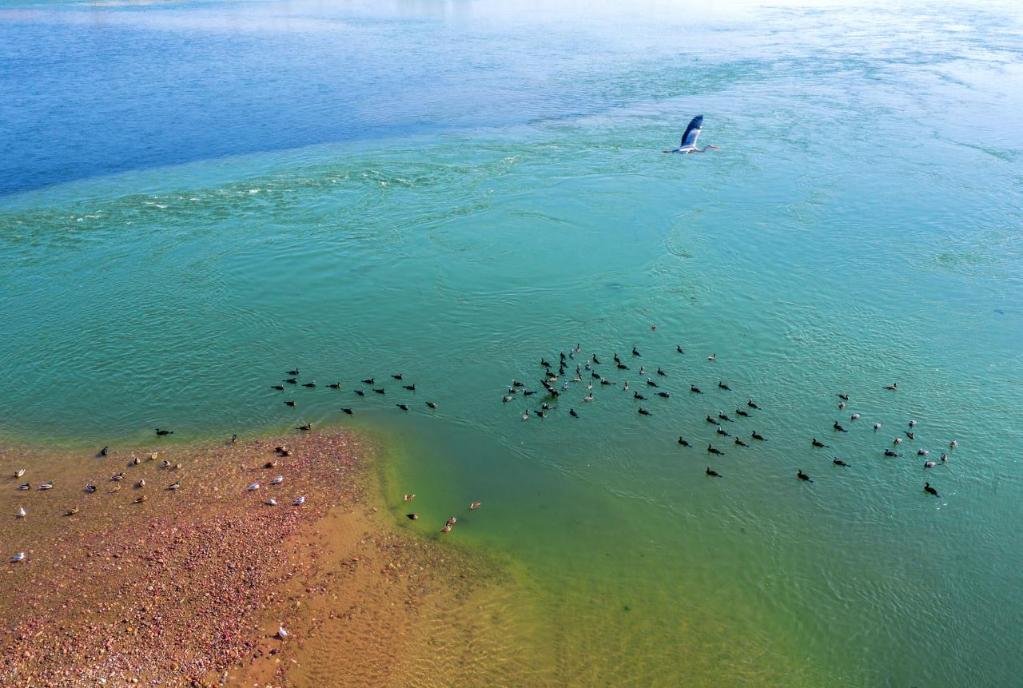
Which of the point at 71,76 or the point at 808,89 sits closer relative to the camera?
the point at 808,89

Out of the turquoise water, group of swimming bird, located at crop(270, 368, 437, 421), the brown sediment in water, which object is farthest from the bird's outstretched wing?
the brown sediment in water

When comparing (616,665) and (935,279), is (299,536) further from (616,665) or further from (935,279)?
(935,279)

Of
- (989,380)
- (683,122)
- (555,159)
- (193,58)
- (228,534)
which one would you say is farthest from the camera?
(193,58)

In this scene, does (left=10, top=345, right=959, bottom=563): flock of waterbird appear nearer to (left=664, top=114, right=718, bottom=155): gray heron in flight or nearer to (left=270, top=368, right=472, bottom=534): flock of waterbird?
(left=270, top=368, right=472, bottom=534): flock of waterbird

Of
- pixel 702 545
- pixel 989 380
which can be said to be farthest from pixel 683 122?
pixel 702 545

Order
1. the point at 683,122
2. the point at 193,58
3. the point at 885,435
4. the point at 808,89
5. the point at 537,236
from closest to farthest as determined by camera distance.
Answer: the point at 885,435 → the point at 537,236 → the point at 683,122 → the point at 808,89 → the point at 193,58

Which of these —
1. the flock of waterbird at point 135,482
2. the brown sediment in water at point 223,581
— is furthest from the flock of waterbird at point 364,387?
the brown sediment in water at point 223,581

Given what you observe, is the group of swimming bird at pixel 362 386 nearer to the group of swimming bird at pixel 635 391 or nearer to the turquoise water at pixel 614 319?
the turquoise water at pixel 614 319
